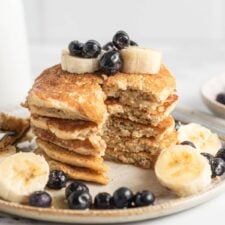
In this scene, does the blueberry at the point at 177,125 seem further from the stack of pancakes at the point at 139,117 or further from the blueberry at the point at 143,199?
the blueberry at the point at 143,199

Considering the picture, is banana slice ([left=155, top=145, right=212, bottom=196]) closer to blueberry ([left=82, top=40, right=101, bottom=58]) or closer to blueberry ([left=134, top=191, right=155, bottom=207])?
blueberry ([left=134, top=191, right=155, bottom=207])

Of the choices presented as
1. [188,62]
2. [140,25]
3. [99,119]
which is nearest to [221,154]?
[99,119]

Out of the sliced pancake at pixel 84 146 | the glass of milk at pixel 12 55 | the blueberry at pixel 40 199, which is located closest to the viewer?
the blueberry at pixel 40 199

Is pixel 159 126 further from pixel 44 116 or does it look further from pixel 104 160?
pixel 44 116

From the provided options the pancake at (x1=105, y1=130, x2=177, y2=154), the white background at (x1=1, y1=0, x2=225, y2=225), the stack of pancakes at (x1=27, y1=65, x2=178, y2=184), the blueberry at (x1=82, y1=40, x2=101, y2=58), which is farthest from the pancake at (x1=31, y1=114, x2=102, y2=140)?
the white background at (x1=1, y1=0, x2=225, y2=225)

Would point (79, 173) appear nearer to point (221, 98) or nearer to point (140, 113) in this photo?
point (140, 113)

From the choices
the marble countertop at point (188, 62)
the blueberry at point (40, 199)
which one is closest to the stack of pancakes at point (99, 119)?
the blueberry at point (40, 199)

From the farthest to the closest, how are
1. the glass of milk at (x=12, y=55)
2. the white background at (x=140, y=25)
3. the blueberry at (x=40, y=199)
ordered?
the white background at (x=140, y=25)
the glass of milk at (x=12, y=55)
the blueberry at (x=40, y=199)
